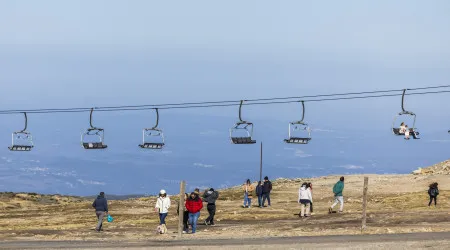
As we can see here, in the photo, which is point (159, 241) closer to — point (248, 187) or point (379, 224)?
point (379, 224)

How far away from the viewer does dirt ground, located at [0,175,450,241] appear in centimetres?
4947

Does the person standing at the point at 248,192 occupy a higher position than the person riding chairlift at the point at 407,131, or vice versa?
the person riding chairlift at the point at 407,131

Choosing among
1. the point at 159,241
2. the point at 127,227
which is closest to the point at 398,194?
the point at 127,227

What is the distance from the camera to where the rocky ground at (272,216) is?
4956 centimetres

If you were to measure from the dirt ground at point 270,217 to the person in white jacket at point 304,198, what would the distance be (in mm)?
563

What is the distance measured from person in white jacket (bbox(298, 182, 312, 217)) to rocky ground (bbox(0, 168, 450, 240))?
0.60 metres

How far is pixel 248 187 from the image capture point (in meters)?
61.8

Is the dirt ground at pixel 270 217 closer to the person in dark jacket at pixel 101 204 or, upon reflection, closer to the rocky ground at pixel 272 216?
the rocky ground at pixel 272 216

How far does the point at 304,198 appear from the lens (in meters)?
54.3

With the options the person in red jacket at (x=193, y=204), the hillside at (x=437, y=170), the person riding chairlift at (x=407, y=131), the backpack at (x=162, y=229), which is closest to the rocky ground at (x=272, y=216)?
the backpack at (x=162, y=229)

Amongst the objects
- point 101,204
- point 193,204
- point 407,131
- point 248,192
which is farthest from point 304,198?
point 101,204

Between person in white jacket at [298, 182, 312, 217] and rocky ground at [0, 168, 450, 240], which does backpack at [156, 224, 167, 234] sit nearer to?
rocky ground at [0, 168, 450, 240]

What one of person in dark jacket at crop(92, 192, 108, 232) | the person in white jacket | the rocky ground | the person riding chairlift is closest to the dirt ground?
the rocky ground

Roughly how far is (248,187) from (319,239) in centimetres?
1645
